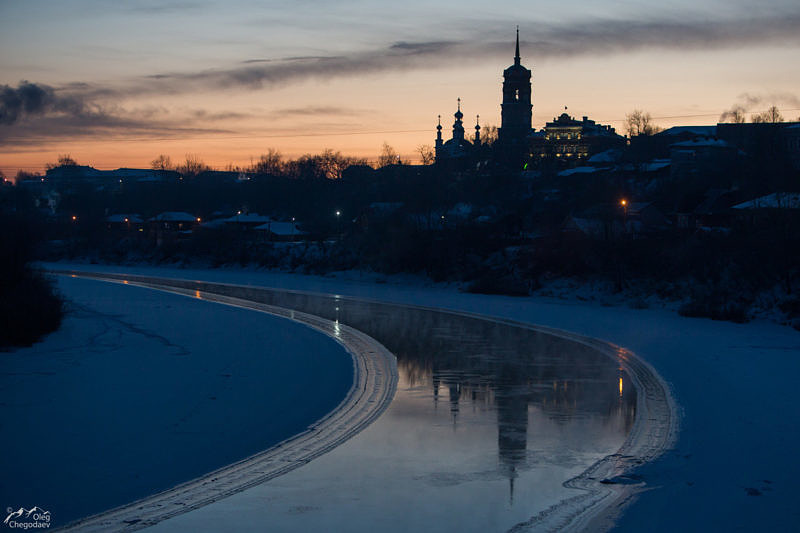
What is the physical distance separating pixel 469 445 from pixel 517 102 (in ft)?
463

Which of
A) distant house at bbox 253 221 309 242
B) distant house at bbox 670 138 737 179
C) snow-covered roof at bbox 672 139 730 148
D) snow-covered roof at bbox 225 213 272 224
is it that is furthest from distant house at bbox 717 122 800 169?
snow-covered roof at bbox 225 213 272 224

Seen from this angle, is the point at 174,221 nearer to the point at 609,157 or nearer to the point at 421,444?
the point at 609,157

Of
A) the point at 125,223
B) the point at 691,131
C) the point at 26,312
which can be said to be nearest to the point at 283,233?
the point at 125,223

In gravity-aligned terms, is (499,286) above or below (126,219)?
below

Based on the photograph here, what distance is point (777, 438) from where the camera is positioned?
1125 cm


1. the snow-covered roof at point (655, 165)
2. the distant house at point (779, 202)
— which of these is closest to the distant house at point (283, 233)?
the snow-covered roof at point (655, 165)

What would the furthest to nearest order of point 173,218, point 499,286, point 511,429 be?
point 173,218 → point 499,286 → point 511,429

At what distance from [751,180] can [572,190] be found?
2558cm

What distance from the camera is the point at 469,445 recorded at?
11164 mm

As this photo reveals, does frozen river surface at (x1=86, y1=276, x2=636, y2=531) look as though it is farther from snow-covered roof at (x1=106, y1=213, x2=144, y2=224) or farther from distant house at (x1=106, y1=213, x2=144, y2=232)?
snow-covered roof at (x1=106, y1=213, x2=144, y2=224)

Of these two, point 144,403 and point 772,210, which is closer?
point 144,403

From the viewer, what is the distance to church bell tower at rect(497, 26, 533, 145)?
144625 mm

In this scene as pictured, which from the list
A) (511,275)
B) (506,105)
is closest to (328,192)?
(506,105)

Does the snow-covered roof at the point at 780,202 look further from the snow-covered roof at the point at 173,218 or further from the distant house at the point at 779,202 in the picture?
the snow-covered roof at the point at 173,218
